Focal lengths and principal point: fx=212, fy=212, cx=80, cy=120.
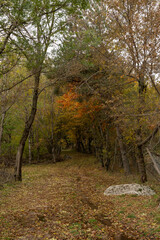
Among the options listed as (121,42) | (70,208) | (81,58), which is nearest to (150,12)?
(121,42)

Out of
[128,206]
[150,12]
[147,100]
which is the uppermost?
[150,12]

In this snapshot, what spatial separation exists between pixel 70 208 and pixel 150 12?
30.6 feet

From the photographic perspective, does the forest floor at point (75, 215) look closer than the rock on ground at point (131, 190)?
Yes

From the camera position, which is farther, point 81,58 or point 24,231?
point 81,58

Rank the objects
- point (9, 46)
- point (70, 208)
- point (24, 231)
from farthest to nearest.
Answer: point (70, 208), point (9, 46), point (24, 231)

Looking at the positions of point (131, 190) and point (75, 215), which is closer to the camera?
point (75, 215)

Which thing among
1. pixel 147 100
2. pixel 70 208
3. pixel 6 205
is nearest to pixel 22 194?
pixel 6 205

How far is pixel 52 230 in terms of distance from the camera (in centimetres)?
662

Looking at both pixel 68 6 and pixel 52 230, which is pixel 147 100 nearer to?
pixel 68 6

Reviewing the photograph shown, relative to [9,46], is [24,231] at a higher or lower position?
lower

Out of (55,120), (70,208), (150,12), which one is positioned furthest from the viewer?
(55,120)

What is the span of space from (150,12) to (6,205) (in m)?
10.7

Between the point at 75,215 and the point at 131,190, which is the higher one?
the point at 75,215

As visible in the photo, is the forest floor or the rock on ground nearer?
the forest floor
